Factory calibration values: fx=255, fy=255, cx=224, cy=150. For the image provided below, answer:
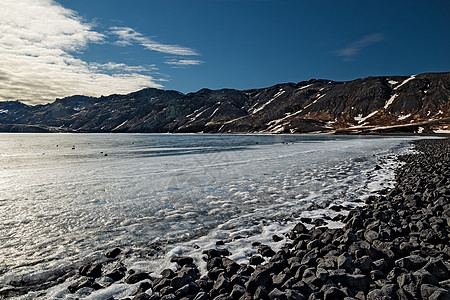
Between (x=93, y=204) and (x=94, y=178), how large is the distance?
7682 mm

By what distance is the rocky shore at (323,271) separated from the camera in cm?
444

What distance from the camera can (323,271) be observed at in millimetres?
4914

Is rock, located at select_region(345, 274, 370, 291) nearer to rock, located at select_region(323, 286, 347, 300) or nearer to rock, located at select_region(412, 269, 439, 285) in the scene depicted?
rock, located at select_region(323, 286, 347, 300)

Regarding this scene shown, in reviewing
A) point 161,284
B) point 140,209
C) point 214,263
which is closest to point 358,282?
point 214,263

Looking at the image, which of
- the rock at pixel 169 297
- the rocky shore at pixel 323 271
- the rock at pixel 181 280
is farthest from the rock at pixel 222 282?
the rock at pixel 169 297

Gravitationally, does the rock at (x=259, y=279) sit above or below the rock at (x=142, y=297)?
above

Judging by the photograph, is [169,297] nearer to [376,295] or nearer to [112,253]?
[112,253]

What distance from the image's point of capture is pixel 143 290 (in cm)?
520

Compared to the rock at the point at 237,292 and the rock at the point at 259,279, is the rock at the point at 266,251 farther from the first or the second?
the rock at the point at 237,292

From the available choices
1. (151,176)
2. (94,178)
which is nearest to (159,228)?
(151,176)

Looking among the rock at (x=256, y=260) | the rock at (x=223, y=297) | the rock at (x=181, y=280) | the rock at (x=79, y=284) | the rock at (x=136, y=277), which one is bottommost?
the rock at (x=79, y=284)

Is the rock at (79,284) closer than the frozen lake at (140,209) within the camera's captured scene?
Yes

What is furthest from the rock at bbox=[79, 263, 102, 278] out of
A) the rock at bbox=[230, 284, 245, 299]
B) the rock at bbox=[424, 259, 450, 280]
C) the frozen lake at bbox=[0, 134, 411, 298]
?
the rock at bbox=[424, 259, 450, 280]

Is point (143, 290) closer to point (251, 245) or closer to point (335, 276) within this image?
point (251, 245)
